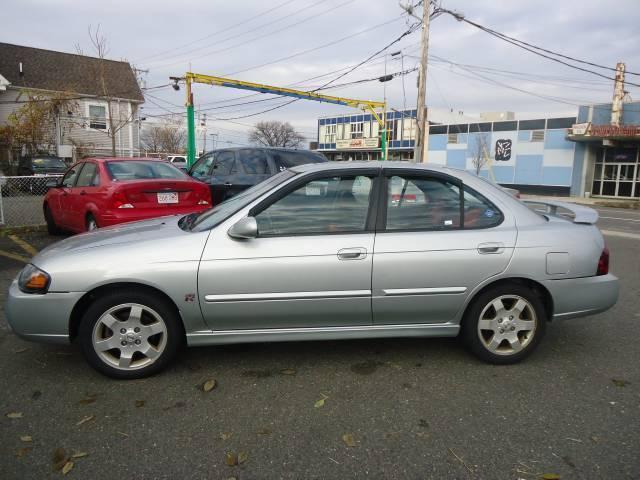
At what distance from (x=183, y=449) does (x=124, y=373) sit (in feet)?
3.28

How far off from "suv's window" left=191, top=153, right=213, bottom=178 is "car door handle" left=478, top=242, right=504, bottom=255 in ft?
23.2

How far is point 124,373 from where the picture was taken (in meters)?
3.29

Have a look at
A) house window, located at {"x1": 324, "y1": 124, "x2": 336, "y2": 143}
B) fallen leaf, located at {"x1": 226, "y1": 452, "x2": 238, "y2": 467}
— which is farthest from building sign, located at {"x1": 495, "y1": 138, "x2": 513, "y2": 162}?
fallen leaf, located at {"x1": 226, "y1": 452, "x2": 238, "y2": 467}

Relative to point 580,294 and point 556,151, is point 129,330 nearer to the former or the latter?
point 580,294

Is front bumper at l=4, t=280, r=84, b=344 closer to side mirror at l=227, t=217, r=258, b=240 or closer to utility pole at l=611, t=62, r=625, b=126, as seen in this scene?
side mirror at l=227, t=217, r=258, b=240

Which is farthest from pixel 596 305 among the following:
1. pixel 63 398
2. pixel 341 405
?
pixel 63 398

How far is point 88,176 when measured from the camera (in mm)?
7422

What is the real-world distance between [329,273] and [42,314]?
1.98 meters

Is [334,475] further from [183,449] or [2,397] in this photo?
A: [2,397]

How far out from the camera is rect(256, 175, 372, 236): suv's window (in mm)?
3420

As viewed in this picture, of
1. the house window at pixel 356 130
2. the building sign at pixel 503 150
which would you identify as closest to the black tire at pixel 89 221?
the building sign at pixel 503 150

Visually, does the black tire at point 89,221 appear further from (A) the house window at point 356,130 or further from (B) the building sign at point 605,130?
(A) the house window at point 356,130

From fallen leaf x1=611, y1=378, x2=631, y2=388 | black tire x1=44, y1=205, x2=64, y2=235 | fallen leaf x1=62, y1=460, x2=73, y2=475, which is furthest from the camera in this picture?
black tire x1=44, y1=205, x2=64, y2=235

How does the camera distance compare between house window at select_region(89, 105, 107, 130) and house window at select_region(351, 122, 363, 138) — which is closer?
house window at select_region(89, 105, 107, 130)
